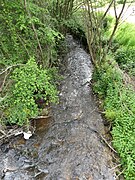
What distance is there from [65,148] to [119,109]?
1.10m

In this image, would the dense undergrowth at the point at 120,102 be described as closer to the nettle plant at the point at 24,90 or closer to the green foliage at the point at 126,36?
the green foliage at the point at 126,36

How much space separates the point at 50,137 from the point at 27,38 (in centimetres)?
187

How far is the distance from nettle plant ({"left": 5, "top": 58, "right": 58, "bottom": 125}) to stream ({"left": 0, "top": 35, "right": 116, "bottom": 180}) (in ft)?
1.31

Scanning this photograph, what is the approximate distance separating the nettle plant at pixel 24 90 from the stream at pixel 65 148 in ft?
1.31

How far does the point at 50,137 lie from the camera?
424cm

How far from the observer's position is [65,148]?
394cm

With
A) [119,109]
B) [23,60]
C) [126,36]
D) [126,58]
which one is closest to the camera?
[119,109]

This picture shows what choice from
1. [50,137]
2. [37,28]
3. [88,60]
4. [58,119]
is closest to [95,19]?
[37,28]

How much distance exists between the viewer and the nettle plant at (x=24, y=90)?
394 centimetres

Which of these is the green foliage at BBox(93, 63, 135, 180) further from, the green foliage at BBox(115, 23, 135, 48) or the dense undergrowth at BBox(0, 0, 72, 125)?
the green foliage at BBox(115, 23, 135, 48)

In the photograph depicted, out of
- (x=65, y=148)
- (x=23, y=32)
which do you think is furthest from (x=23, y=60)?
(x=65, y=148)

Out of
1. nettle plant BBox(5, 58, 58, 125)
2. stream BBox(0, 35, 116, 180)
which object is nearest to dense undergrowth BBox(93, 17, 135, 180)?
stream BBox(0, 35, 116, 180)

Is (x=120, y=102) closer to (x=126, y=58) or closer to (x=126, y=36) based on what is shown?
(x=126, y=58)

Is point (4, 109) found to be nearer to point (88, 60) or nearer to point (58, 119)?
point (58, 119)
